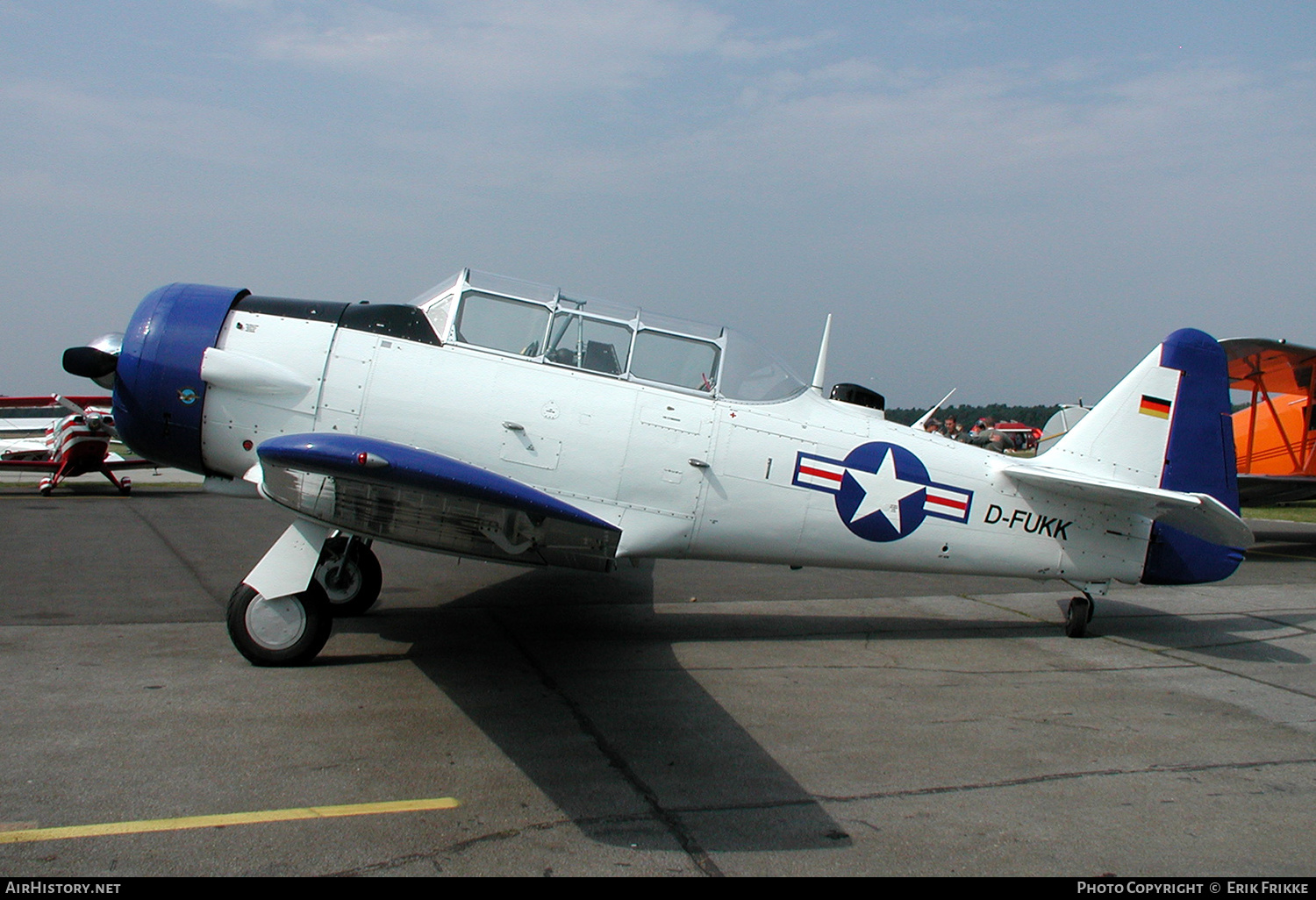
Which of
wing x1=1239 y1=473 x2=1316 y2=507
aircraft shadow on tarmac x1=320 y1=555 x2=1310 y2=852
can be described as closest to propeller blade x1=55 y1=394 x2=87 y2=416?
aircraft shadow on tarmac x1=320 y1=555 x2=1310 y2=852

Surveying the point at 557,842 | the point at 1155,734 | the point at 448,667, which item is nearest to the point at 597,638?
the point at 448,667

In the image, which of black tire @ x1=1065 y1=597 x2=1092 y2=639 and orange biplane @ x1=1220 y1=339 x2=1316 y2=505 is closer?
black tire @ x1=1065 y1=597 x2=1092 y2=639

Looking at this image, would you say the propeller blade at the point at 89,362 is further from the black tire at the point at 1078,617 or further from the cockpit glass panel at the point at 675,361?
the black tire at the point at 1078,617

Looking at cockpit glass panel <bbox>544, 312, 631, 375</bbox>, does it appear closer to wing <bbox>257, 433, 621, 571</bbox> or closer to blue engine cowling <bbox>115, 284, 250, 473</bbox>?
wing <bbox>257, 433, 621, 571</bbox>

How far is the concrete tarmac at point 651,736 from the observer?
321 cm

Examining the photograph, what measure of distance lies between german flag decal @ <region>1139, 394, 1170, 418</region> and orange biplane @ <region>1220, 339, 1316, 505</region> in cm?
533

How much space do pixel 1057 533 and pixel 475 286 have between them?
187 inches

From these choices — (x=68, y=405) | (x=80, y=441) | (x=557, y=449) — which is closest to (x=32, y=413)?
(x=80, y=441)

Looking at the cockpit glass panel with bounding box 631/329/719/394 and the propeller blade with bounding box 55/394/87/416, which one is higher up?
the cockpit glass panel with bounding box 631/329/719/394

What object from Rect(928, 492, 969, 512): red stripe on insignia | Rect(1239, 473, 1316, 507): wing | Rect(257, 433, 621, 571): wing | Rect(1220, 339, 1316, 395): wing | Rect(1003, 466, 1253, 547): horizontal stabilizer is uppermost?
Rect(1220, 339, 1316, 395): wing

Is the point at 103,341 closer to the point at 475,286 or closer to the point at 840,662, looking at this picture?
the point at 475,286

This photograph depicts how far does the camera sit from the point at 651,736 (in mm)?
4414

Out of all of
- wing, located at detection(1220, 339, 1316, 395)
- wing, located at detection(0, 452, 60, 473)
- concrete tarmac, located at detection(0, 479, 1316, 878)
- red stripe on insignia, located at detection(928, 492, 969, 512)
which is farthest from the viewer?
wing, located at detection(0, 452, 60, 473)

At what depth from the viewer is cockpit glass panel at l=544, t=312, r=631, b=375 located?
575 cm
